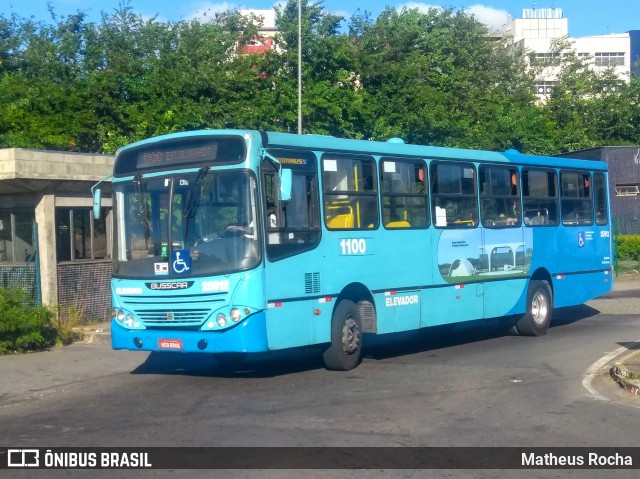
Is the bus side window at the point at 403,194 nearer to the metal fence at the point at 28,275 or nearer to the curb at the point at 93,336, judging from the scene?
the curb at the point at 93,336

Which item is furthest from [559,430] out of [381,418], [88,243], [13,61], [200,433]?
[13,61]

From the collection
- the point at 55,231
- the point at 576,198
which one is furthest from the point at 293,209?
the point at 576,198

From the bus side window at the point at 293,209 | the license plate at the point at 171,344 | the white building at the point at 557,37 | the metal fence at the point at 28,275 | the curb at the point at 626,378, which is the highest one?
the white building at the point at 557,37

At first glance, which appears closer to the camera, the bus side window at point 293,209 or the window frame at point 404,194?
the bus side window at point 293,209

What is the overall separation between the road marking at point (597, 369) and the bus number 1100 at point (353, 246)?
11.7ft

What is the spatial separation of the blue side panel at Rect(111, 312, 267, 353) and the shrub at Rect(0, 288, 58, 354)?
4.12 metres

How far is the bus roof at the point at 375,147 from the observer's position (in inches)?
475

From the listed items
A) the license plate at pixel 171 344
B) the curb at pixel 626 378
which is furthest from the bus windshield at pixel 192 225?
the curb at pixel 626 378

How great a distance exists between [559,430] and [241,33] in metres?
39.6

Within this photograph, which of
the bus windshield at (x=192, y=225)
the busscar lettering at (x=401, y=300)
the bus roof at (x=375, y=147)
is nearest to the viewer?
the bus windshield at (x=192, y=225)

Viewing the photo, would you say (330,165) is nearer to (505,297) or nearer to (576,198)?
(505,297)

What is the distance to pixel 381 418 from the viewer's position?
384 inches

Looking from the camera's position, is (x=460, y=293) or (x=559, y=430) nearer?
(x=559, y=430)

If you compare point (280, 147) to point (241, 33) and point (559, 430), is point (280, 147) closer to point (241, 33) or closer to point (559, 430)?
point (559, 430)
